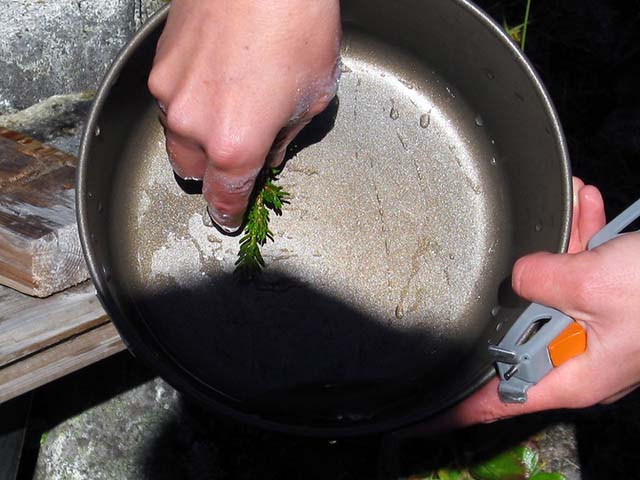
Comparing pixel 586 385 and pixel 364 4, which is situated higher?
pixel 364 4

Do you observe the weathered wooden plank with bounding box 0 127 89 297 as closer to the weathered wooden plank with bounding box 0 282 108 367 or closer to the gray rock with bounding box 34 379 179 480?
the weathered wooden plank with bounding box 0 282 108 367

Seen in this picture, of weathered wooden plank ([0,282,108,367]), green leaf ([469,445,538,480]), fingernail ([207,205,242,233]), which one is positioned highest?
fingernail ([207,205,242,233])

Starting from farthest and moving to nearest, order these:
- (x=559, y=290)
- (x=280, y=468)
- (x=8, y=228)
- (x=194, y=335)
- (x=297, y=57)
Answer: (x=280, y=468) < (x=194, y=335) < (x=8, y=228) < (x=559, y=290) < (x=297, y=57)

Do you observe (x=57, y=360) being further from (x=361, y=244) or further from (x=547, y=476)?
(x=547, y=476)

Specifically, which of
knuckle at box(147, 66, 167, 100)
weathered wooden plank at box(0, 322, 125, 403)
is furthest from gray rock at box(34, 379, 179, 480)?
knuckle at box(147, 66, 167, 100)

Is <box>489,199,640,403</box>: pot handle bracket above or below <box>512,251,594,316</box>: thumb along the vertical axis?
below

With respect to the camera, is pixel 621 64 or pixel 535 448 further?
pixel 621 64

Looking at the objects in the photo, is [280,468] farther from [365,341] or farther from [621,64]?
[621,64]

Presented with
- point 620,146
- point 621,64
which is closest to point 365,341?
point 620,146
